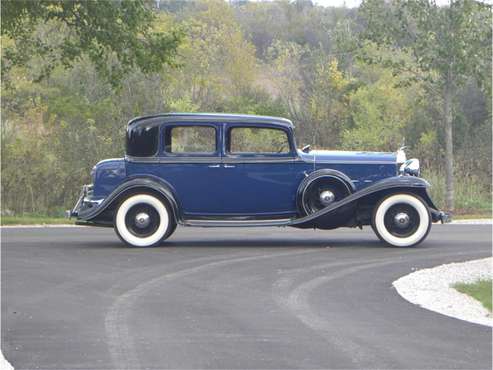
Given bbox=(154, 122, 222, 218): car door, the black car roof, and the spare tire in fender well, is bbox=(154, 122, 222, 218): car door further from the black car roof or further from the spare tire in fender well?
the spare tire in fender well

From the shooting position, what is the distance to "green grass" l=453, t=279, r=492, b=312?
10.7 m

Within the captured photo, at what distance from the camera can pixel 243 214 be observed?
629 inches

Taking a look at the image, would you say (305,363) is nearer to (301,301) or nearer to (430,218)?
(301,301)

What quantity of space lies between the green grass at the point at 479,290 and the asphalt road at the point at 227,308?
0.76 meters

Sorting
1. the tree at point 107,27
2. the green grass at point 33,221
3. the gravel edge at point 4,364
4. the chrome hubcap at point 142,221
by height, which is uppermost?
the tree at point 107,27

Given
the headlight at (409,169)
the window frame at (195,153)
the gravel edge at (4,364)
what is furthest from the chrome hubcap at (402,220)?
the gravel edge at (4,364)

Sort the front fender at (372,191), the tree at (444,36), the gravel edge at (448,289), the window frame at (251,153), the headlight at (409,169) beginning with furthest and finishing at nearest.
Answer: the tree at (444,36), the headlight at (409,169), the window frame at (251,153), the front fender at (372,191), the gravel edge at (448,289)

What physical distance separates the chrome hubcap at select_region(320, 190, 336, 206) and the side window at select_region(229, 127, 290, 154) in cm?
85

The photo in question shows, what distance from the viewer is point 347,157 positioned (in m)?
16.1

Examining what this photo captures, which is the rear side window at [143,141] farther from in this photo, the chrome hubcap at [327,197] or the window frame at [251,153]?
the chrome hubcap at [327,197]

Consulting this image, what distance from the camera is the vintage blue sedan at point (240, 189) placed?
15648 millimetres

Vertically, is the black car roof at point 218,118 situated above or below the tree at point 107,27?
below

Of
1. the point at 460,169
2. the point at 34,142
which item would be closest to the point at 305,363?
the point at 34,142

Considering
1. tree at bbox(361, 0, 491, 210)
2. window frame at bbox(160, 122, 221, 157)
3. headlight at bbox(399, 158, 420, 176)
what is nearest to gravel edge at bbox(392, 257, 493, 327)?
headlight at bbox(399, 158, 420, 176)
